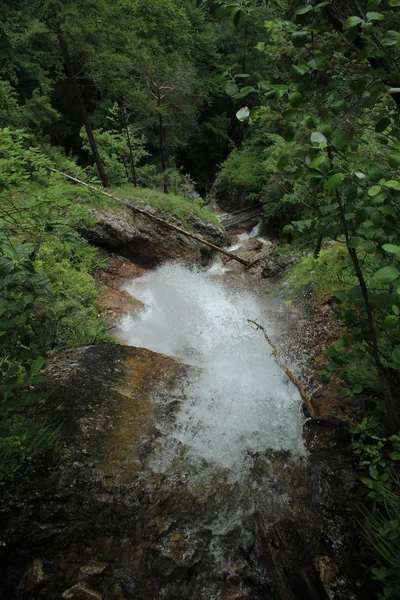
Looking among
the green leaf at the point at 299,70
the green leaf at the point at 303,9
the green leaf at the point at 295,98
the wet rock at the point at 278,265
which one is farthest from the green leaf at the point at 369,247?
the wet rock at the point at 278,265

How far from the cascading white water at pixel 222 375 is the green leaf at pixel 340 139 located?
→ 356 cm

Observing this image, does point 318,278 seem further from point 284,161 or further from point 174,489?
point 284,161

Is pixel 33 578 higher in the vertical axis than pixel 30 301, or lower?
lower

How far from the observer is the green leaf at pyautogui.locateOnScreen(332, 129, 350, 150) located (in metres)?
1.51

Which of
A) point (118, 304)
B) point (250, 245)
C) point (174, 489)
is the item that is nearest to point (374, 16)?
point (174, 489)

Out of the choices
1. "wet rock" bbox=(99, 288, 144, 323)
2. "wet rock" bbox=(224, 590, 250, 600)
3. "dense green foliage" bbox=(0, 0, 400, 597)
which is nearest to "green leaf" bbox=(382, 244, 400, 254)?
"dense green foliage" bbox=(0, 0, 400, 597)

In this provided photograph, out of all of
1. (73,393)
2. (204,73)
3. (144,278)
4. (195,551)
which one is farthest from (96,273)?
(204,73)

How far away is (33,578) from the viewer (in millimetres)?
2666

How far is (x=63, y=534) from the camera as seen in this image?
3.01 metres

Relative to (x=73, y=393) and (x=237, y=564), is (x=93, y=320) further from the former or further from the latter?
(x=237, y=564)

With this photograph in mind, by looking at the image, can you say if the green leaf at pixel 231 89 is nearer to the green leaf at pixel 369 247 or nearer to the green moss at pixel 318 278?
the green leaf at pixel 369 247

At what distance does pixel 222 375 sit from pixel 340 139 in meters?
4.76

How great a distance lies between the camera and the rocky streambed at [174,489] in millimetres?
2805

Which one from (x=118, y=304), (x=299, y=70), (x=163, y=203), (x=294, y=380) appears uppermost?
(x=299, y=70)
